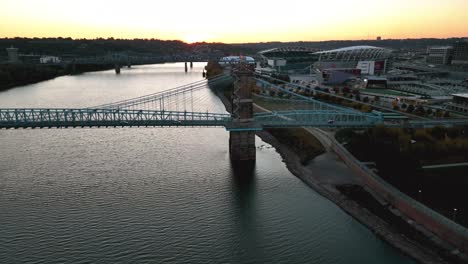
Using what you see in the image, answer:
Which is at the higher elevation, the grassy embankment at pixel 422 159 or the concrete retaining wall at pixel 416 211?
the grassy embankment at pixel 422 159

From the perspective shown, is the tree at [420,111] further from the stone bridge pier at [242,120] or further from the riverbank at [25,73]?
the riverbank at [25,73]

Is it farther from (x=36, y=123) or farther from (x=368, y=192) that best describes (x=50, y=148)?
(x=368, y=192)

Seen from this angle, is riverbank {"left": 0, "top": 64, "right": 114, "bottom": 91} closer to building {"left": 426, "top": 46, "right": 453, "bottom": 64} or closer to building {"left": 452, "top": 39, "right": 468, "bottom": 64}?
building {"left": 426, "top": 46, "right": 453, "bottom": 64}

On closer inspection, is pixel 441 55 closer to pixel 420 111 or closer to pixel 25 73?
pixel 420 111

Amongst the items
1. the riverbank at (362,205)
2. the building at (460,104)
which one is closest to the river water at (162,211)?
the riverbank at (362,205)

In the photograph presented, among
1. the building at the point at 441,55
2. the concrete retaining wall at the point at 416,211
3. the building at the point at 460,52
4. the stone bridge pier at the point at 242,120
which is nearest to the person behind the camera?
the concrete retaining wall at the point at 416,211

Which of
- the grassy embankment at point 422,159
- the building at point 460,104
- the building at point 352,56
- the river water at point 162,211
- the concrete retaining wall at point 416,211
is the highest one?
the building at point 352,56

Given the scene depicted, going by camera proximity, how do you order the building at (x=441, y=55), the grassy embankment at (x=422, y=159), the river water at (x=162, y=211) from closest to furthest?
the river water at (x=162, y=211)
the grassy embankment at (x=422, y=159)
the building at (x=441, y=55)
